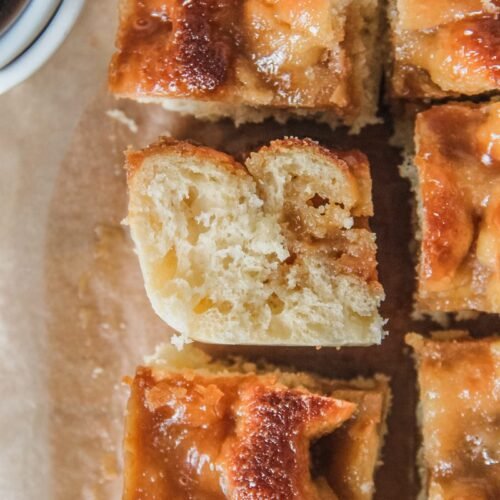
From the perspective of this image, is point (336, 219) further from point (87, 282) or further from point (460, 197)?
point (87, 282)

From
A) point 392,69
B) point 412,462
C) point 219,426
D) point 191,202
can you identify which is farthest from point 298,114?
point 412,462

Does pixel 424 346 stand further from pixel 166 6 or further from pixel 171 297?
pixel 166 6

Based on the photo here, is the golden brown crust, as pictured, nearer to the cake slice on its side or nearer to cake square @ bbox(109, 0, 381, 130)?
the cake slice on its side

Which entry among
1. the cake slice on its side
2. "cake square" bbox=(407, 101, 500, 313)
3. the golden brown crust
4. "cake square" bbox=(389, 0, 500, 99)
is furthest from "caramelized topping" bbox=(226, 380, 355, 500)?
"cake square" bbox=(389, 0, 500, 99)

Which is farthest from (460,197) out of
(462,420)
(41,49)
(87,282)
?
(41,49)

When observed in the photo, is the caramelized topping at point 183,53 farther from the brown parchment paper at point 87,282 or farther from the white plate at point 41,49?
the brown parchment paper at point 87,282

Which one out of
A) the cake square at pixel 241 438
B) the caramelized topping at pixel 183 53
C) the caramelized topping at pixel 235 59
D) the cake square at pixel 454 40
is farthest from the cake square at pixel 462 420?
the caramelized topping at pixel 183 53
